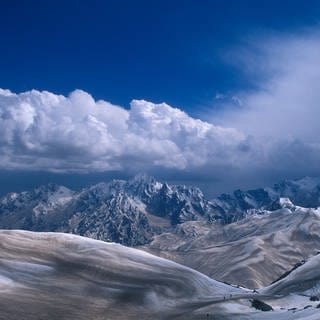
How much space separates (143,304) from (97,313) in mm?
9158

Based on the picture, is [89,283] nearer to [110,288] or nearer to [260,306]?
[110,288]

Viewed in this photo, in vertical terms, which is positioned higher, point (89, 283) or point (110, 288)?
point (89, 283)

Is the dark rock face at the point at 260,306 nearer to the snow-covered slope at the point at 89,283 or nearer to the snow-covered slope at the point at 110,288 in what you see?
the snow-covered slope at the point at 110,288

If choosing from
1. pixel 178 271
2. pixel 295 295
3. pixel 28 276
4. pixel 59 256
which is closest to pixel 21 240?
pixel 59 256

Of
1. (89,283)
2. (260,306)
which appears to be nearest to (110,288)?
(89,283)

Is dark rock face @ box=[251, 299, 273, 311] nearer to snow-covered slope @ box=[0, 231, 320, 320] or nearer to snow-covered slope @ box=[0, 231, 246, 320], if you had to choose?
snow-covered slope @ box=[0, 231, 320, 320]

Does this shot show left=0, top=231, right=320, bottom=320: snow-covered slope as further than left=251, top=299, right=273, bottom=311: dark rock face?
No

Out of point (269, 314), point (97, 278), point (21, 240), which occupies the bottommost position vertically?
point (269, 314)

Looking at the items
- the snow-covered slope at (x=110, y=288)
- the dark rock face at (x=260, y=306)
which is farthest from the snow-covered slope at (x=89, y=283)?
the dark rock face at (x=260, y=306)

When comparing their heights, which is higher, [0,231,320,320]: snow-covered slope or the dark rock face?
[0,231,320,320]: snow-covered slope

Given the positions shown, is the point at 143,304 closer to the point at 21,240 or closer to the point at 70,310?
the point at 70,310

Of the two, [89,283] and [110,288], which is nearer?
[110,288]

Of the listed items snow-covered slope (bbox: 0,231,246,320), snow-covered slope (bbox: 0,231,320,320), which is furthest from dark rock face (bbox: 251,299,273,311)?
snow-covered slope (bbox: 0,231,246,320)

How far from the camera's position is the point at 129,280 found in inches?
3297
